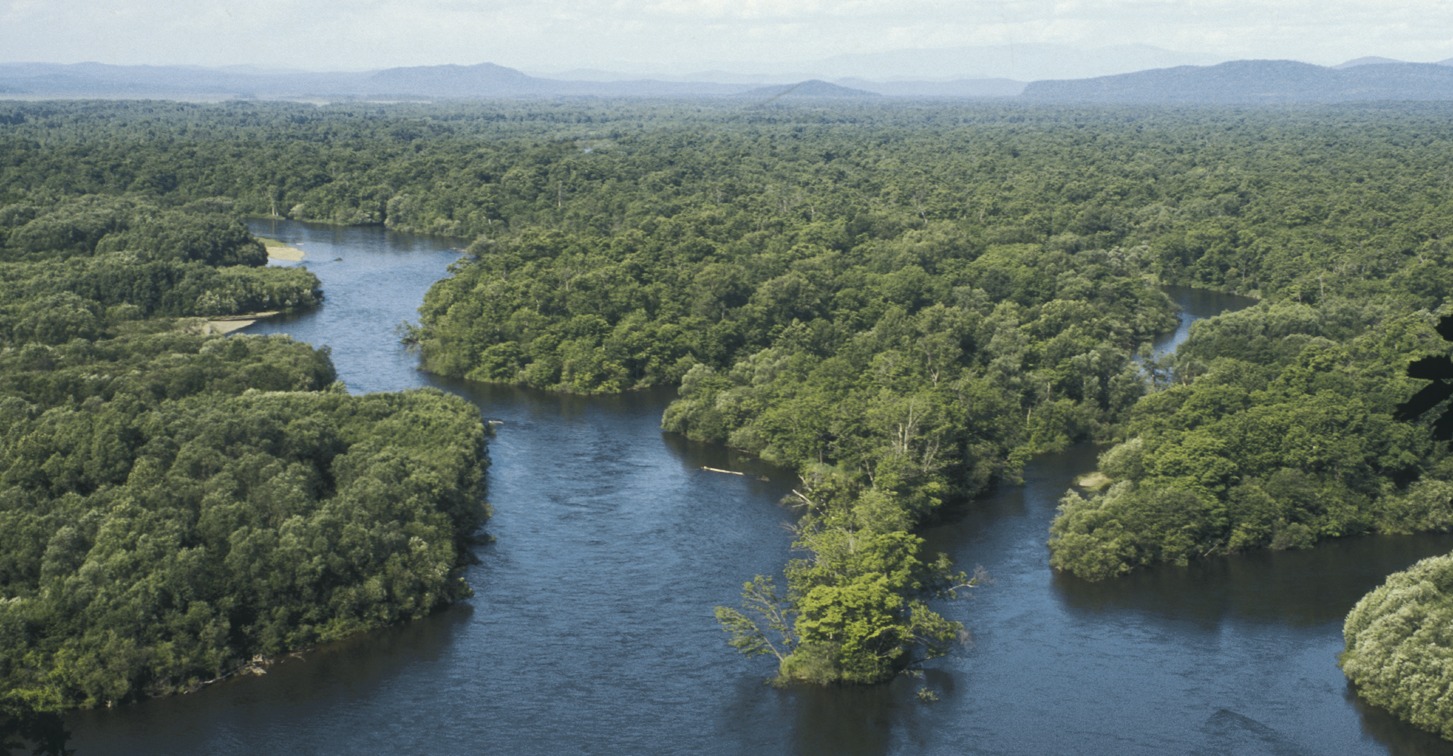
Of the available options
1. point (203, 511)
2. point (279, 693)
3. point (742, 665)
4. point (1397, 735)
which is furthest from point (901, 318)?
point (279, 693)

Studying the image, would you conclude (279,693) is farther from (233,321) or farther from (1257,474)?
(233,321)

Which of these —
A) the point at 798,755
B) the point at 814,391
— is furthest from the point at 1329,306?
the point at 798,755

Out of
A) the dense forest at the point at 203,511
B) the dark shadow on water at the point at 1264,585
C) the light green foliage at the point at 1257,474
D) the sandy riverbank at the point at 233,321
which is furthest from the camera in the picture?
the sandy riverbank at the point at 233,321

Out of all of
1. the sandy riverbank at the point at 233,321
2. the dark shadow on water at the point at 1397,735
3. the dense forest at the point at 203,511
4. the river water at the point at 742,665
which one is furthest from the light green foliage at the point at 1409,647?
the sandy riverbank at the point at 233,321

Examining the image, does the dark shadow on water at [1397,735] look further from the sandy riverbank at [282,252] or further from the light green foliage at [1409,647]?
the sandy riverbank at [282,252]

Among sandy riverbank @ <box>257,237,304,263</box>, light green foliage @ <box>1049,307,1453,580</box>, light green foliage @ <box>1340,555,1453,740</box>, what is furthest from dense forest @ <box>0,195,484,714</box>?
sandy riverbank @ <box>257,237,304,263</box>
